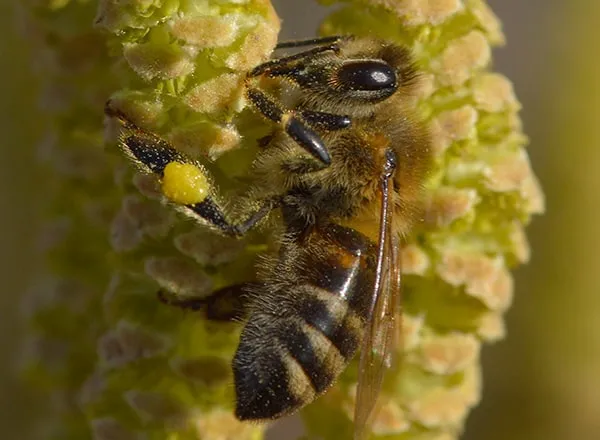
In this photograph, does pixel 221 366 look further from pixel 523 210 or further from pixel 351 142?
pixel 523 210

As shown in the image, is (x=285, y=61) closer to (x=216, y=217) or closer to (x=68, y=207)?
(x=216, y=217)

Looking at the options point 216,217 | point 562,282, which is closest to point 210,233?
point 216,217

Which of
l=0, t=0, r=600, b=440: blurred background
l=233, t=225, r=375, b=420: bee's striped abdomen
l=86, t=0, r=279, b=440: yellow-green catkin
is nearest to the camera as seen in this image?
l=86, t=0, r=279, b=440: yellow-green catkin

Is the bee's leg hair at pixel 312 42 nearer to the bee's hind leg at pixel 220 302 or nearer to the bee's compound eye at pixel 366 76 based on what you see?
the bee's compound eye at pixel 366 76

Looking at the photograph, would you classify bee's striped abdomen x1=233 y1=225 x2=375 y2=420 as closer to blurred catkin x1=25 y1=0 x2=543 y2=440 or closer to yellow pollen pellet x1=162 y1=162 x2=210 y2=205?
blurred catkin x1=25 y1=0 x2=543 y2=440

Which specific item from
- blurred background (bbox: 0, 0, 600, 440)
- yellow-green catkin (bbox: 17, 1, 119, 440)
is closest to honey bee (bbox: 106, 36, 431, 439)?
yellow-green catkin (bbox: 17, 1, 119, 440)

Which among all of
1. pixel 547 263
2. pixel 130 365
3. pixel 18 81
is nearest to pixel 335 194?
pixel 130 365

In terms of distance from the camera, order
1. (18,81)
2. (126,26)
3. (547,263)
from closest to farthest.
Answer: (126,26) → (18,81) → (547,263)
